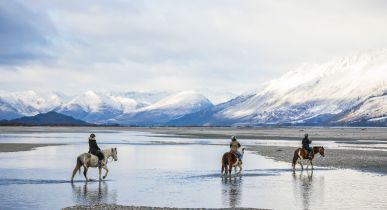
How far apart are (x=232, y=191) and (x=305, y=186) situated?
479 cm

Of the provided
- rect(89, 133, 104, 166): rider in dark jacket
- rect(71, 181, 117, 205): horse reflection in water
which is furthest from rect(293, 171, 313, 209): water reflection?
rect(89, 133, 104, 166): rider in dark jacket

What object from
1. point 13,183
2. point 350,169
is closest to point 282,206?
point 13,183

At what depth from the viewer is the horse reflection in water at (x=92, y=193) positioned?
26.3 m

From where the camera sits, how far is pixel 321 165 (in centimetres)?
4700

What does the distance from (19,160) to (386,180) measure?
1172 inches

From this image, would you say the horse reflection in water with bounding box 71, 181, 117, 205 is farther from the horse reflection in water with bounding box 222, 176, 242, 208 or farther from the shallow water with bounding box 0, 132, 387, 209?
the horse reflection in water with bounding box 222, 176, 242, 208

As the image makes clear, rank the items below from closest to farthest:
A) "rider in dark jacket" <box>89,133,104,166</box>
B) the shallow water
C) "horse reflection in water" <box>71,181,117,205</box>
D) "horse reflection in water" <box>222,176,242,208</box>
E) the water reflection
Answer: the shallow water < "horse reflection in water" <box>222,176,242,208</box> < "horse reflection in water" <box>71,181,117,205</box> < the water reflection < "rider in dark jacket" <box>89,133,104,166</box>

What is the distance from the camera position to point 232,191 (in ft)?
98.5

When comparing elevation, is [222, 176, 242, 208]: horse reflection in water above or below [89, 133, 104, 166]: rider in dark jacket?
below

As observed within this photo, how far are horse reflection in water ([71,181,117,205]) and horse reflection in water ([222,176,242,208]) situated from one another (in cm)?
526

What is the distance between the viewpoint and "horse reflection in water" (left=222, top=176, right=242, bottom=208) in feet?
86.1

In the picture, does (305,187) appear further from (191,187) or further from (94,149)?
(94,149)

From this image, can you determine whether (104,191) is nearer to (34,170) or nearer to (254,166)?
(34,170)

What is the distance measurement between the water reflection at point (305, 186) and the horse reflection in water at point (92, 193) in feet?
28.6
